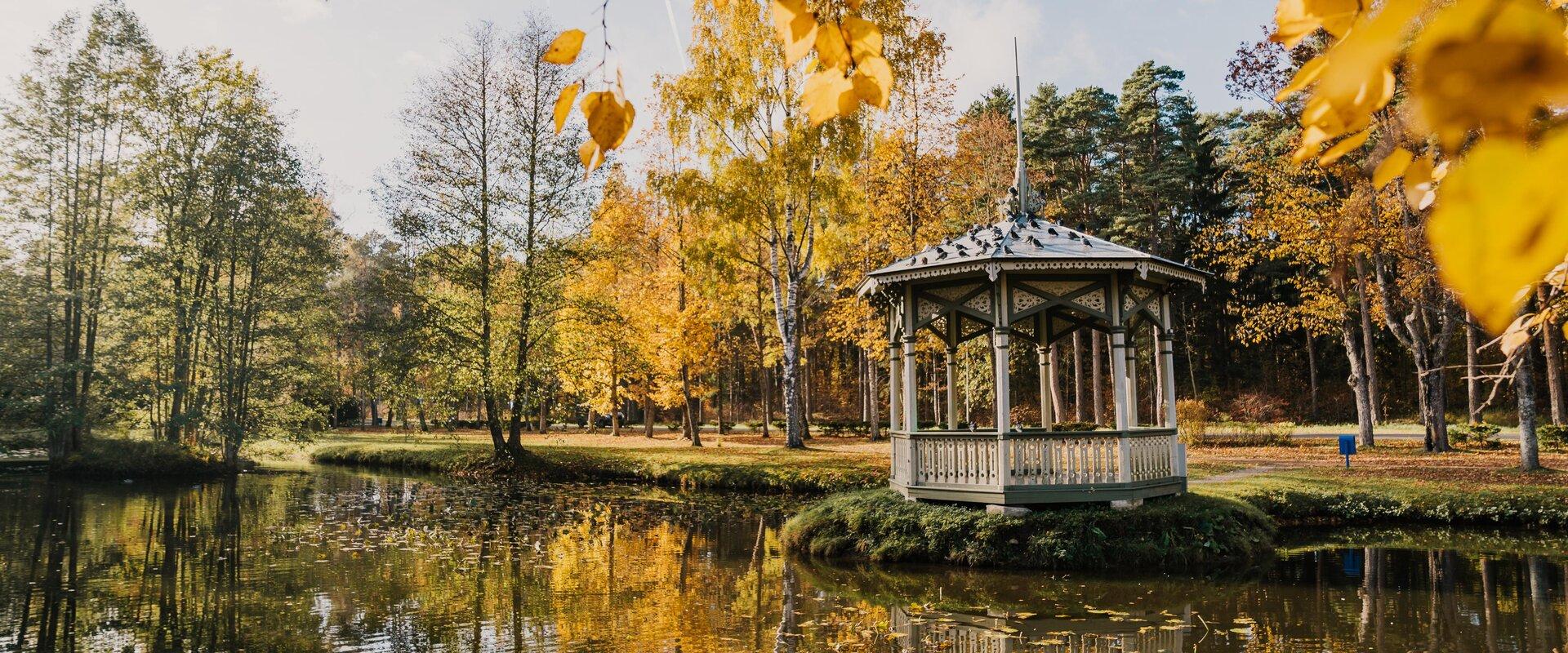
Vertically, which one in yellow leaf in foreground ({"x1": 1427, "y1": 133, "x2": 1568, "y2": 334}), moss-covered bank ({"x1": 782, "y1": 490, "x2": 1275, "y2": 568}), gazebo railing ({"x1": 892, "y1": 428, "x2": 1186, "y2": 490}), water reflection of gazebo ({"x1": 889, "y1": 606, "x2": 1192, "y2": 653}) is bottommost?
water reflection of gazebo ({"x1": 889, "y1": 606, "x2": 1192, "y2": 653})

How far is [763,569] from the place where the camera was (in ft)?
32.1

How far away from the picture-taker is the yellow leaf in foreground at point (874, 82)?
3.57 feet

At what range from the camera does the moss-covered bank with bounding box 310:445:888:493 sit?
16.9 meters

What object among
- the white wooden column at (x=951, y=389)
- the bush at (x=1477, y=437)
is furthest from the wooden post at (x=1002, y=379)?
the bush at (x=1477, y=437)

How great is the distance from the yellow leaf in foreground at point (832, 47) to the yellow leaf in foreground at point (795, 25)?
0.03 metres

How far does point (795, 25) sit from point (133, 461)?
25.1m

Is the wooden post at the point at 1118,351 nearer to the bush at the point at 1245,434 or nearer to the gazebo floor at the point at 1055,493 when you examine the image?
the gazebo floor at the point at 1055,493

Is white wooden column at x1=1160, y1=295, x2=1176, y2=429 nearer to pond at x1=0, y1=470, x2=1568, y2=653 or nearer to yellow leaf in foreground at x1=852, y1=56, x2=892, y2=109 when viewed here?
pond at x1=0, y1=470, x2=1568, y2=653

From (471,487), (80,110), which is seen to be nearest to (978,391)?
(471,487)

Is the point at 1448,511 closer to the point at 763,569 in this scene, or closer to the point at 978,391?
the point at 763,569

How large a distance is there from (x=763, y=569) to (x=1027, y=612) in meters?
3.22

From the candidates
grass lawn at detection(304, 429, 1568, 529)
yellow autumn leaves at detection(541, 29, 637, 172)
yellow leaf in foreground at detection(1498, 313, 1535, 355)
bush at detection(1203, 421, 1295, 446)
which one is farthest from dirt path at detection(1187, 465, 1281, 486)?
yellow autumn leaves at detection(541, 29, 637, 172)

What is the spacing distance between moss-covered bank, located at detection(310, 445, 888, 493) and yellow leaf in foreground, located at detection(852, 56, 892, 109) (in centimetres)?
1486

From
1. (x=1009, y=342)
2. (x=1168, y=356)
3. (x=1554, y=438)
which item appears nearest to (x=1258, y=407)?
(x=1554, y=438)
